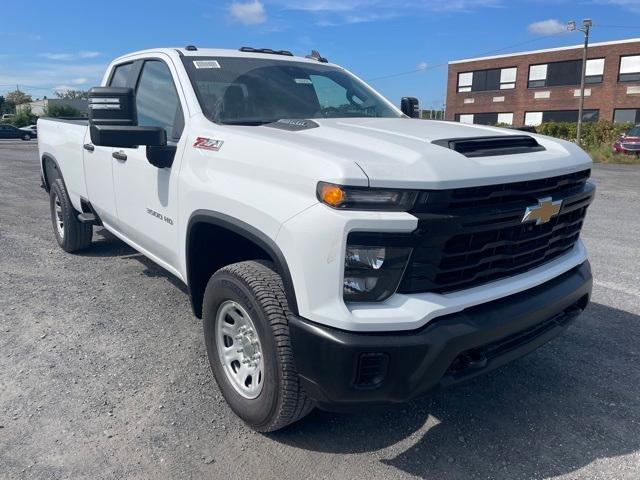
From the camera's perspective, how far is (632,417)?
3027 mm

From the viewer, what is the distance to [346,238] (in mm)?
2172

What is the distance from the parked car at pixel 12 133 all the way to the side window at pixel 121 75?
50.2m

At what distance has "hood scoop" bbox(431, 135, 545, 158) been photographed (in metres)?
2.57

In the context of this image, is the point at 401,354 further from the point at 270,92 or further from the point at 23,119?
the point at 23,119

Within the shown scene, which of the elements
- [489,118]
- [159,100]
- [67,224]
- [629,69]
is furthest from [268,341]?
[489,118]

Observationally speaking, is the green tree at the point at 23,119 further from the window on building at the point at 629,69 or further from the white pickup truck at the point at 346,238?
the white pickup truck at the point at 346,238

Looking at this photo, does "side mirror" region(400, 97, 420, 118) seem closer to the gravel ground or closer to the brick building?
the gravel ground

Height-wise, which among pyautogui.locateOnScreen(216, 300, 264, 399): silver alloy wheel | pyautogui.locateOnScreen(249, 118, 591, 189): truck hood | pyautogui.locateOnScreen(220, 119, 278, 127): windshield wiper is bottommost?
pyautogui.locateOnScreen(216, 300, 264, 399): silver alloy wheel

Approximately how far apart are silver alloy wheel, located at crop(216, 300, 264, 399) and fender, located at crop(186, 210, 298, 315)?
1.22 ft

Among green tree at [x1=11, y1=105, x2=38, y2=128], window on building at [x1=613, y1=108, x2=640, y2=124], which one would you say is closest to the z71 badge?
window on building at [x1=613, y1=108, x2=640, y2=124]

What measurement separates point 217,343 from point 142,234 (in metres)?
1.36

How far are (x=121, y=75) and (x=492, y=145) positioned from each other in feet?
11.2

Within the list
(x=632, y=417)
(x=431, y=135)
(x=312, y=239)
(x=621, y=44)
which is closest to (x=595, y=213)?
(x=632, y=417)

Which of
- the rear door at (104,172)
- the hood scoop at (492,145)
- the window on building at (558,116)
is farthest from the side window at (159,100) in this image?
the window on building at (558,116)
